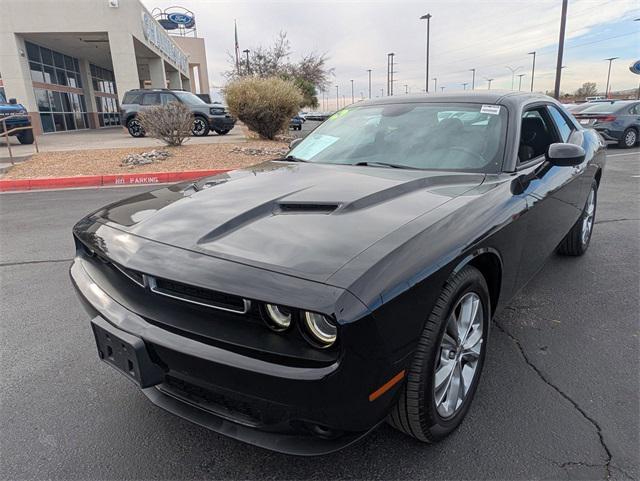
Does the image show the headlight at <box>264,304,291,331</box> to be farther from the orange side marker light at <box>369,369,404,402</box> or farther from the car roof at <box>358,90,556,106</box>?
the car roof at <box>358,90,556,106</box>

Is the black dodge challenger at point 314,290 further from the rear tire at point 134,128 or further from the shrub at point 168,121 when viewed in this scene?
the rear tire at point 134,128

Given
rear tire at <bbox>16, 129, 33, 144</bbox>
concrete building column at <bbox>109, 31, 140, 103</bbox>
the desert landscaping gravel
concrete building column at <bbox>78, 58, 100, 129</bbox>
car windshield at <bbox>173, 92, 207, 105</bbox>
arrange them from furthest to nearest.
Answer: concrete building column at <bbox>78, 58, 100, 129</bbox> → concrete building column at <bbox>109, 31, 140, 103</bbox> → car windshield at <bbox>173, 92, 207, 105</bbox> → rear tire at <bbox>16, 129, 33, 144</bbox> → the desert landscaping gravel

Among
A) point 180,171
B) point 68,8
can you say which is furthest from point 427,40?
point 180,171

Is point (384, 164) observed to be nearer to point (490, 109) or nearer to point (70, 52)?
point (490, 109)

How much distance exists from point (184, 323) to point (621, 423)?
81.8 inches

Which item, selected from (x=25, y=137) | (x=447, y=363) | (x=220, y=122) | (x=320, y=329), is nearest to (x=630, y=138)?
(x=220, y=122)

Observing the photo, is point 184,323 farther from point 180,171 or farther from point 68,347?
point 180,171

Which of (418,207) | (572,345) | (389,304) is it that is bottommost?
(572,345)

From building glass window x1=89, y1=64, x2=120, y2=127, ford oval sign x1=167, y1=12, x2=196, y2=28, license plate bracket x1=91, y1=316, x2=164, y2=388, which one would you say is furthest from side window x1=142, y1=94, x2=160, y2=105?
ford oval sign x1=167, y1=12, x2=196, y2=28

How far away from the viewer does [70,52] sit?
25125 millimetres

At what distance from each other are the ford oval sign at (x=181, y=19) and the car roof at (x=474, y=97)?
47.9 m

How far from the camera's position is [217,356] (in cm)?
157

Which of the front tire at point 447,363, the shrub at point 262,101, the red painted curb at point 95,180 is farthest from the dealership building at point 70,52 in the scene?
the front tire at point 447,363

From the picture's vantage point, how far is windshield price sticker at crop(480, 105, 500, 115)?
2969 mm
